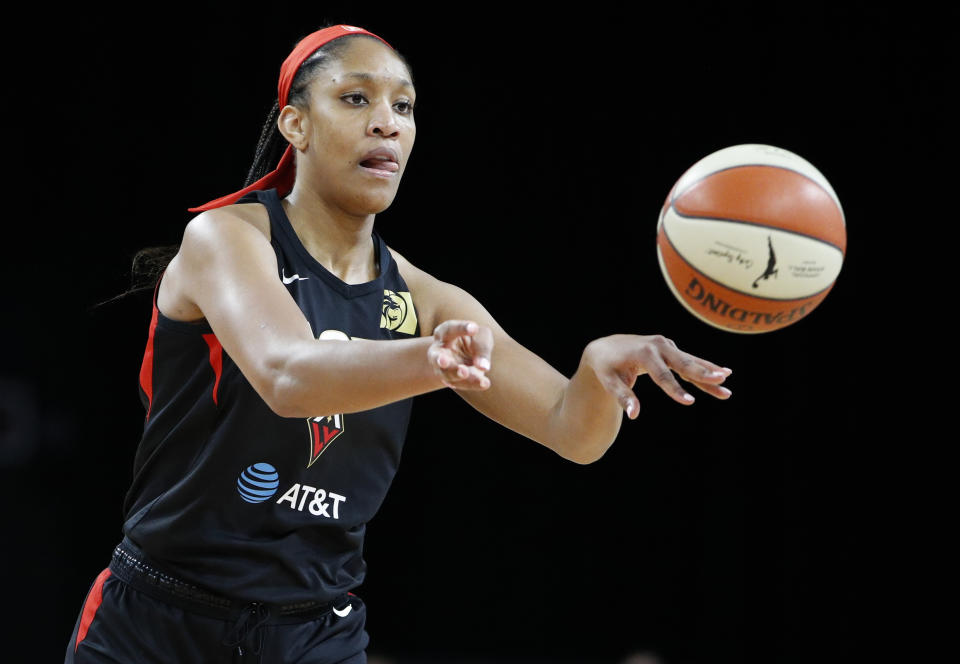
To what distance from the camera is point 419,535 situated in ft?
18.0

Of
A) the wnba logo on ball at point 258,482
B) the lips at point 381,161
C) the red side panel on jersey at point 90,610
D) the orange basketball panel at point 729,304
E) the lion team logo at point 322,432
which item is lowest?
the red side panel on jersey at point 90,610

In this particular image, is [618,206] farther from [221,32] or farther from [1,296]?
[1,296]

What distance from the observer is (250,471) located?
7.49ft

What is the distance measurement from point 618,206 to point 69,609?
128 inches

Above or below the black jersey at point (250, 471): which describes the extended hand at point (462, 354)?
above

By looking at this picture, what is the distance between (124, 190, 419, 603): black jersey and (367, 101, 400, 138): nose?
0.28m

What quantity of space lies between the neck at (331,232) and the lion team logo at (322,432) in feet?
1.10

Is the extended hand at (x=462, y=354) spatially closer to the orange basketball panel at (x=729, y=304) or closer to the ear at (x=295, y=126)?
the orange basketball panel at (x=729, y=304)

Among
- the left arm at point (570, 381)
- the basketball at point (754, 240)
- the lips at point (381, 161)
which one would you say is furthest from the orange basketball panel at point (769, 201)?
the lips at point (381, 161)

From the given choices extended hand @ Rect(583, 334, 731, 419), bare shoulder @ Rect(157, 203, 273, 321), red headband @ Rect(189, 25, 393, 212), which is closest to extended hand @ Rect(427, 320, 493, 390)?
extended hand @ Rect(583, 334, 731, 419)

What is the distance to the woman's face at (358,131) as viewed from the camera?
98.1 inches

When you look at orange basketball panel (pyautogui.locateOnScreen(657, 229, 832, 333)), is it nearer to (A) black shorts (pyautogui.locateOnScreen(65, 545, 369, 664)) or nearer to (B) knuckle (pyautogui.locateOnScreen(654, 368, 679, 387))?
(B) knuckle (pyautogui.locateOnScreen(654, 368, 679, 387))

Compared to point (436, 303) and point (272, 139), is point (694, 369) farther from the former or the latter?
point (272, 139)

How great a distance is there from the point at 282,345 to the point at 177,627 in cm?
72
